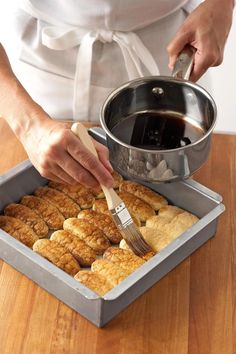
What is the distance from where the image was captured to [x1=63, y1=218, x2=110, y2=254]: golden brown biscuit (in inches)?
60.8

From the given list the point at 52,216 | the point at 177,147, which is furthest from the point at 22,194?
the point at 177,147

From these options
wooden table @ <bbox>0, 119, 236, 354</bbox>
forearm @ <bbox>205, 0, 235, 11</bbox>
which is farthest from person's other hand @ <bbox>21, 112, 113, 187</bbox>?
forearm @ <bbox>205, 0, 235, 11</bbox>

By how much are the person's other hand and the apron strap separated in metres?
0.32

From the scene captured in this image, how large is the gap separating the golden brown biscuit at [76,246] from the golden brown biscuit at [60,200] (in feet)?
0.22

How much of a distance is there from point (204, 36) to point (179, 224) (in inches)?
15.2

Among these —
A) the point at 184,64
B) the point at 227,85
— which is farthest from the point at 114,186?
the point at 227,85

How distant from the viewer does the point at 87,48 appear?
1753mm

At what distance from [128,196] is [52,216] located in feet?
0.52

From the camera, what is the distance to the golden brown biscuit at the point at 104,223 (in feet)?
5.13

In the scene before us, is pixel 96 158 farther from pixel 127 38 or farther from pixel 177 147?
pixel 127 38

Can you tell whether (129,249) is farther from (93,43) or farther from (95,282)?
(93,43)

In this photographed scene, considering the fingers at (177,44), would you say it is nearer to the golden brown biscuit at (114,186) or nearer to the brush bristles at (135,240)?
the golden brown biscuit at (114,186)

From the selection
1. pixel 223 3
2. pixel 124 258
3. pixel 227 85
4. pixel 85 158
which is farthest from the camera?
pixel 227 85

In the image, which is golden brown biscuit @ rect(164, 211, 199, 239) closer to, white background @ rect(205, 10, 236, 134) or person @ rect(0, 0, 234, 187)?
person @ rect(0, 0, 234, 187)
